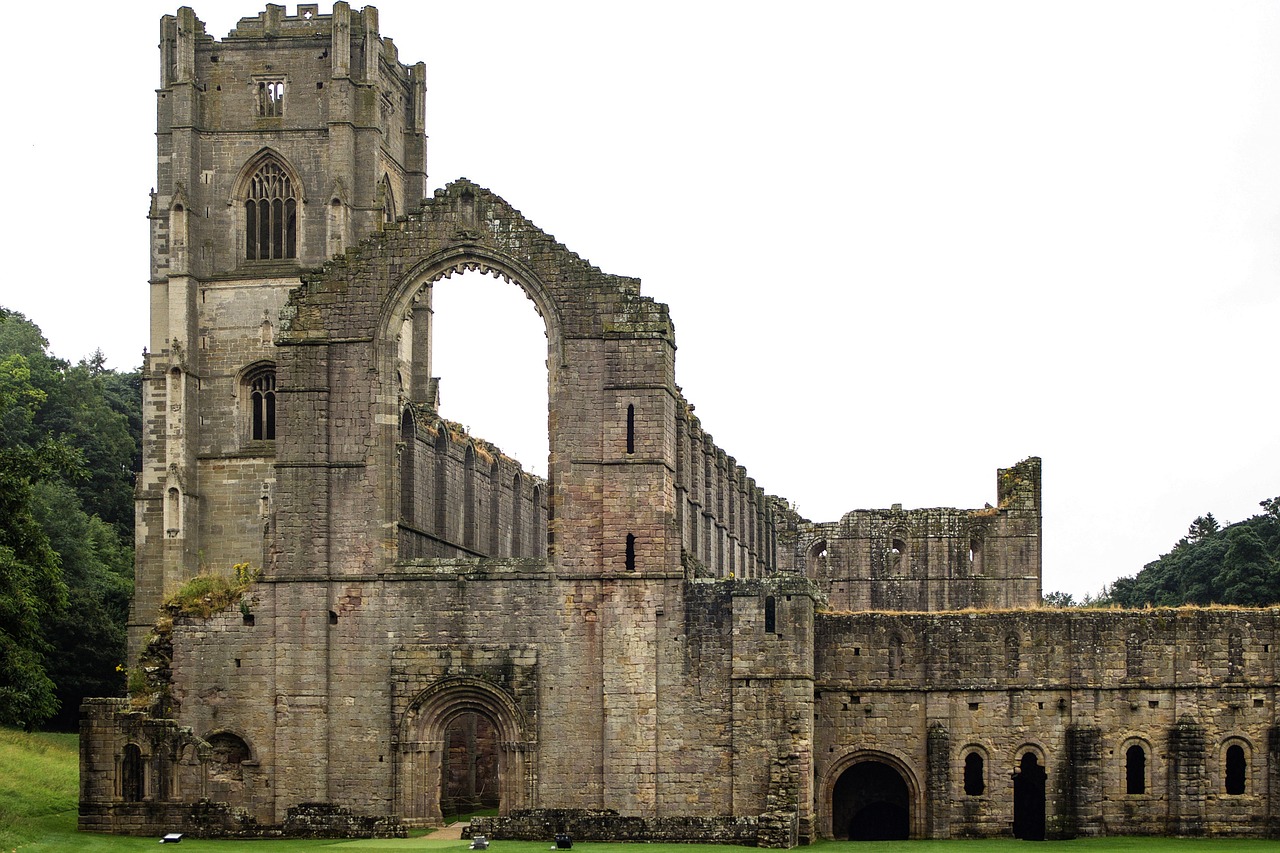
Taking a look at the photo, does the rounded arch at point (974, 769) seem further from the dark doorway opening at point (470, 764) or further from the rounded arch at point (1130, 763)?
the dark doorway opening at point (470, 764)

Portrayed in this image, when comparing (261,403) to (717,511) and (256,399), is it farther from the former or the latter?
(717,511)

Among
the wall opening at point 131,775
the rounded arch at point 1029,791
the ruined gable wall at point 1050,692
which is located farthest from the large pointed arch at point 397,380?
the rounded arch at point 1029,791

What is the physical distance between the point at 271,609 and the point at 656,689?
8.31 meters

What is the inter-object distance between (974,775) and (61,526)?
37.4m

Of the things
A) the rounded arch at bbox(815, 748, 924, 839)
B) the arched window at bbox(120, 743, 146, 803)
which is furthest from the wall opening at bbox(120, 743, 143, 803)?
the rounded arch at bbox(815, 748, 924, 839)

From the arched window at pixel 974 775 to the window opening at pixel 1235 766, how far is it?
5406 millimetres

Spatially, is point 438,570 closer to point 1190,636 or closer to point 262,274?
point 1190,636

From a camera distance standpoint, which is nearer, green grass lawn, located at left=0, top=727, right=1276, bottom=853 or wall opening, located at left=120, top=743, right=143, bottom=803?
green grass lawn, located at left=0, top=727, right=1276, bottom=853

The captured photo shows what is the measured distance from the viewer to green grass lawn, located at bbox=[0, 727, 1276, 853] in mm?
39188

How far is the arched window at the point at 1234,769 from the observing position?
45281 millimetres

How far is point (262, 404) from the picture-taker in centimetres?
7475

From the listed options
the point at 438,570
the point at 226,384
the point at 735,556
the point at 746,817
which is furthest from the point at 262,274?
the point at 746,817

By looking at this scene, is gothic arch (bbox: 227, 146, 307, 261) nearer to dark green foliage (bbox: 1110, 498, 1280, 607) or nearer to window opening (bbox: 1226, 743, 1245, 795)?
dark green foliage (bbox: 1110, 498, 1280, 607)

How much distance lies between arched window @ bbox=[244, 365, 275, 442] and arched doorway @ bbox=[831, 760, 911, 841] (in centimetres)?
3393
